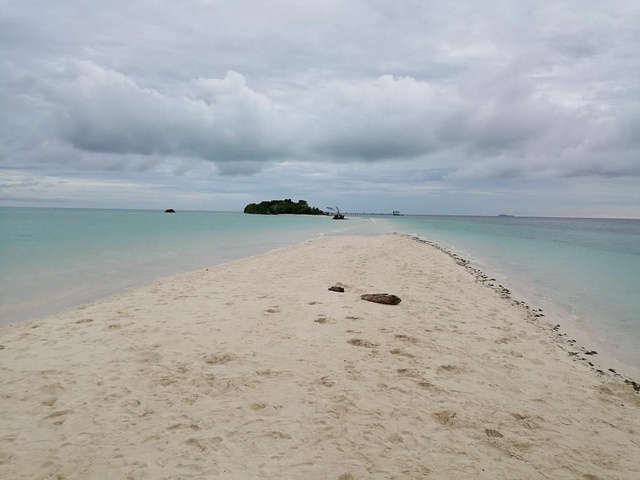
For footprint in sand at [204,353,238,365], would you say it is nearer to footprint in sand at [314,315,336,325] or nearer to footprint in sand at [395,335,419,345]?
footprint in sand at [314,315,336,325]

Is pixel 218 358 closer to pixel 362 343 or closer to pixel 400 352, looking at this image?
pixel 362 343

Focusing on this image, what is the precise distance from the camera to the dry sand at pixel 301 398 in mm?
3908

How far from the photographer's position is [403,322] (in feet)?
28.7

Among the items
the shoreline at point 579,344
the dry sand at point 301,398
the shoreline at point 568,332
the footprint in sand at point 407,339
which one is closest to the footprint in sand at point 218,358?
the dry sand at point 301,398

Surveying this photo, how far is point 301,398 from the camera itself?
16.9 ft

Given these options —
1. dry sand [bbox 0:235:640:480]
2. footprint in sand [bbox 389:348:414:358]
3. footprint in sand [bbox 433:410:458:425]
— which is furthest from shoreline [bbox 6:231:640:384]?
footprint in sand [bbox 433:410:458:425]

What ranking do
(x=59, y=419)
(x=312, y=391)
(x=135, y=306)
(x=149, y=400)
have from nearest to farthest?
(x=59, y=419) < (x=149, y=400) < (x=312, y=391) < (x=135, y=306)

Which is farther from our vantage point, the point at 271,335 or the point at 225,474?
the point at 271,335

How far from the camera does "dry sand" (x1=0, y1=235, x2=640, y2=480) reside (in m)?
3.91

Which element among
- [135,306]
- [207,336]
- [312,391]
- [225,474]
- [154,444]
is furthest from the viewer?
[135,306]

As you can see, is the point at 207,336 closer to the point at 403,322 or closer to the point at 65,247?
the point at 403,322

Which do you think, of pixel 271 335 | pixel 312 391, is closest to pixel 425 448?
pixel 312 391

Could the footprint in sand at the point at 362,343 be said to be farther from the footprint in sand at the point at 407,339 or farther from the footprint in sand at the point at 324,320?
the footprint in sand at the point at 324,320

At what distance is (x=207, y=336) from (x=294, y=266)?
969 centimetres
